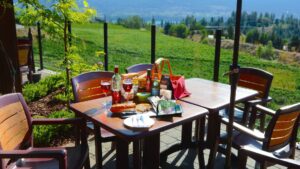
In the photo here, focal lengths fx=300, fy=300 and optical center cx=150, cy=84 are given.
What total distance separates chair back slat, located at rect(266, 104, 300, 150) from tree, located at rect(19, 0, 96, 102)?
269 cm

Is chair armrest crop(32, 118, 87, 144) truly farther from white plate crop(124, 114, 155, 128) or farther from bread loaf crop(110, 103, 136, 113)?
white plate crop(124, 114, 155, 128)

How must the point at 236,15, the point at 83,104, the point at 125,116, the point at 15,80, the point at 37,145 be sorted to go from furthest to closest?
the point at 15,80 → the point at 37,145 → the point at 83,104 → the point at 125,116 → the point at 236,15

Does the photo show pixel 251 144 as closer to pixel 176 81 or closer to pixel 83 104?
pixel 176 81

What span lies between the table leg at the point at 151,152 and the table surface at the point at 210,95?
0.56 metres

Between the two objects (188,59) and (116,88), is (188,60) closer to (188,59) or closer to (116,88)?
(188,59)

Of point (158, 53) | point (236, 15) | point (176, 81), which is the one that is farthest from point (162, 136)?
point (158, 53)

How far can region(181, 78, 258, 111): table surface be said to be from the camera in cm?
266

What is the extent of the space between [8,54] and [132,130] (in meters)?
2.80

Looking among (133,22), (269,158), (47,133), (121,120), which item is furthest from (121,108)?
(133,22)

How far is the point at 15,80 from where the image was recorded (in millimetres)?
4164

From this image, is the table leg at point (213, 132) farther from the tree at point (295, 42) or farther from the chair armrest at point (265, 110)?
the tree at point (295, 42)

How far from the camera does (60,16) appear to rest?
3891mm

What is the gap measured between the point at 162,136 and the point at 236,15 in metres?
2.52

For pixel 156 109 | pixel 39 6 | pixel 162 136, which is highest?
pixel 39 6
